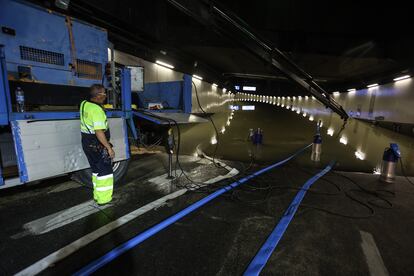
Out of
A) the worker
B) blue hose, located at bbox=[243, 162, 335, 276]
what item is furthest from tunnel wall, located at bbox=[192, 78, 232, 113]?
blue hose, located at bbox=[243, 162, 335, 276]

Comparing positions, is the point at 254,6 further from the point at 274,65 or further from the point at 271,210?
the point at 271,210

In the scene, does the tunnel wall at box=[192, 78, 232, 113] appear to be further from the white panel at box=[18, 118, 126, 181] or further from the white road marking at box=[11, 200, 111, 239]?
the white road marking at box=[11, 200, 111, 239]

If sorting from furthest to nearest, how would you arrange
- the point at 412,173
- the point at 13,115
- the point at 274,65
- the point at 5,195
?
the point at 274,65 < the point at 412,173 < the point at 5,195 < the point at 13,115

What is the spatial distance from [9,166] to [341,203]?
5.49 meters

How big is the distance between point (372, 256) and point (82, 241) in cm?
334

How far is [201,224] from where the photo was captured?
2.92 metres

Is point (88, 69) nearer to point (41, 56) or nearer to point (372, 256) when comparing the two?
point (41, 56)

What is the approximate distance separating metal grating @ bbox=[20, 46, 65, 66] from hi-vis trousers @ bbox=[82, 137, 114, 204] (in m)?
1.31

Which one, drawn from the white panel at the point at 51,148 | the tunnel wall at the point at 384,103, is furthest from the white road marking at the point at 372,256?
the tunnel wall at the point at 384,103

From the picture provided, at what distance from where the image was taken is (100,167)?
10.6 feet

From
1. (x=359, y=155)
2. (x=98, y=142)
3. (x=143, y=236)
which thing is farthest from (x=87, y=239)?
(x=359, y=155)

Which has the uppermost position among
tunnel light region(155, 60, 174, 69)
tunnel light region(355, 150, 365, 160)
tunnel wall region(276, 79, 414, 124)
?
tunnel light region(155, 60, 174, 69)

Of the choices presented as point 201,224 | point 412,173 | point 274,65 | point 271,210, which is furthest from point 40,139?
point 412,173

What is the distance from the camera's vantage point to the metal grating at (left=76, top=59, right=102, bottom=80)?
11.7 ft
